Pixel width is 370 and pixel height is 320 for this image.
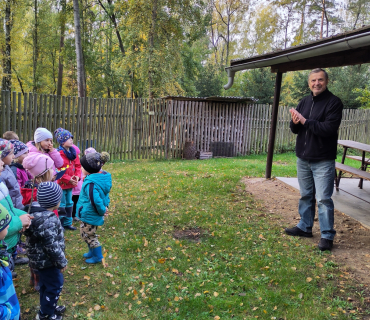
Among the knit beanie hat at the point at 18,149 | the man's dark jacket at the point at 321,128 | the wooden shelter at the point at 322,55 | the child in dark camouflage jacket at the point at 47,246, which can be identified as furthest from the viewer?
the wooden shelter at the point at 322,55

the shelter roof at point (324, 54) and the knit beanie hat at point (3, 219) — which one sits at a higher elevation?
the shelter roof at point (324, 54)

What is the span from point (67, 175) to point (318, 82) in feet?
12.6

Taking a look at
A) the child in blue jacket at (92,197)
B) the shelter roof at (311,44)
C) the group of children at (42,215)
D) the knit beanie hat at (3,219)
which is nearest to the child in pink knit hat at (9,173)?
the group of children at (42,215)

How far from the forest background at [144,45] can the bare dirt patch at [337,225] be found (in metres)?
9.89

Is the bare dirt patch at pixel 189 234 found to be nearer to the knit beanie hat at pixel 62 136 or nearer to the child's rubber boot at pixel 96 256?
the child's rubber boot at pixel 96 256

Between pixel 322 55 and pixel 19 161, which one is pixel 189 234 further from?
pixel 322 55

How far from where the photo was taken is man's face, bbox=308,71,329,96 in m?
4.06

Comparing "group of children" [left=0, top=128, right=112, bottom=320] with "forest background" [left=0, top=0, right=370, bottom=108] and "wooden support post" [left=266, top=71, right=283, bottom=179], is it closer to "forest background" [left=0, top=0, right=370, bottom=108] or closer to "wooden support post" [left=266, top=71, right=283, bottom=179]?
"wooden support post" [left=266, top=71, right=283, bottom=179]

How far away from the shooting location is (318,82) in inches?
161

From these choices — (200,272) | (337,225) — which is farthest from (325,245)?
(200,272)

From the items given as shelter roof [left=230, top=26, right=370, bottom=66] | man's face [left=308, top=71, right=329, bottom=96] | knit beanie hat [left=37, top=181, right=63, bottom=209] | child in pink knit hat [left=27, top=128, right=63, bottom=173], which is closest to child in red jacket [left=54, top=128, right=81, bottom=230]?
child in pink knit hat [left=27, top=128, right=63, bottom=173]

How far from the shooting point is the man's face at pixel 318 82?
Answer: 4062 millimetres

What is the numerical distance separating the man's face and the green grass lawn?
2.15 meters

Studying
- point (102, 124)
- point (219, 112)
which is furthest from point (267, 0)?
point (102, 124)
